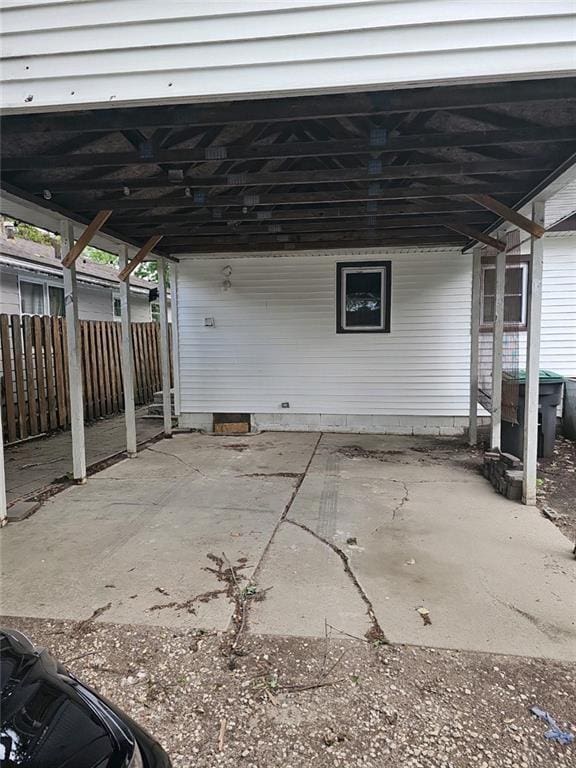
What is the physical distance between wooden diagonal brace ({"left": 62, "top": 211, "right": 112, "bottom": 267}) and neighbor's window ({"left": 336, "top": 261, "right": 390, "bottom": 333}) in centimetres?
385

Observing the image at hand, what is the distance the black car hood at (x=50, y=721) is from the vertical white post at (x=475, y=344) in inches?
251

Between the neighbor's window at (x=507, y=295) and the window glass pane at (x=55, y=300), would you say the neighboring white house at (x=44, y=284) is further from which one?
the neighbor's window at (x=507, y=295)

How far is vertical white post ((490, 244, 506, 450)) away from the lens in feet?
18.0

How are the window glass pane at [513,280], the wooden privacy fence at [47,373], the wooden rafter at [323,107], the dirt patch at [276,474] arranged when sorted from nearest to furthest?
1. the wooden rafter at [323,107]
2. the dirt patch at [276,474]
3. the window glass pane at [513,280]
4. the wooden privacy fence at [47,373]

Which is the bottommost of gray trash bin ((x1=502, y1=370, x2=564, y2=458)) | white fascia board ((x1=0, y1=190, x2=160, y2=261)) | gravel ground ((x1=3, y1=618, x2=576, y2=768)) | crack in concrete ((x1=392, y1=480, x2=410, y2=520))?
crack in concrete ((x1=392, y1=480, x2=410, y2=520))

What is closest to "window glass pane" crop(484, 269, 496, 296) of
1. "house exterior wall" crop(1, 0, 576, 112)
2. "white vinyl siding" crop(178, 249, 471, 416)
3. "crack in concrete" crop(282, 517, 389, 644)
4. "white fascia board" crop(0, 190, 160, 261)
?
"white vinyl siding" crop(178, 249, 471, 416)

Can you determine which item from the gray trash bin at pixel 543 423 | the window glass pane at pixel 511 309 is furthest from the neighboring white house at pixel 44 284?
the gray trash bin at pixel 543 423

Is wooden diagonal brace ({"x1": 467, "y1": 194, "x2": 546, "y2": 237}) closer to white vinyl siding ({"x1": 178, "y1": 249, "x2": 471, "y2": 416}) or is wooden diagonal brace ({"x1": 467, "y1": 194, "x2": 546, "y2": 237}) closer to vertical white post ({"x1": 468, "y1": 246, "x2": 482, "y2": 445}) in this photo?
vertical white post ({"x1": 468, "y1": 246, "x2": 482, "y2": 445})

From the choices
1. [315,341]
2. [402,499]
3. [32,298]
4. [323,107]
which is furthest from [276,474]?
[32,298]

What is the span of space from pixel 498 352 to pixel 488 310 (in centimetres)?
101

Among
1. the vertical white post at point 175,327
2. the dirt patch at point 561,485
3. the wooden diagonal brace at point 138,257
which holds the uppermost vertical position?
the wooden diagonal brace at point 138,257

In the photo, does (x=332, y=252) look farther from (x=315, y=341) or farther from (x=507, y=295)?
(x=507, y=295)

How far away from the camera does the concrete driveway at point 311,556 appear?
2.49 metres

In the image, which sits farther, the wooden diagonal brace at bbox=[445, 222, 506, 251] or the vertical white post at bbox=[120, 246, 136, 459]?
the vertical white post at bbox=[120, 246, 136, 459]
